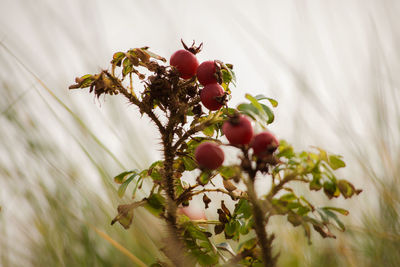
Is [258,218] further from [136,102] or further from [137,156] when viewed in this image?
[137,156]

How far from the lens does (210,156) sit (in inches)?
32.4

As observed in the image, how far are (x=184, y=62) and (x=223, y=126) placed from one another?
0.24m

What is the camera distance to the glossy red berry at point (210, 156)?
32.4 inches

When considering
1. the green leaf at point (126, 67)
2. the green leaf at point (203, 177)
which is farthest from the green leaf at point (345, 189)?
the green leaf at point (126, 67)

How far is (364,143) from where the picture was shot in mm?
1819

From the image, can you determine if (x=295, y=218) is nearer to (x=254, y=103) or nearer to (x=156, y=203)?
(x=254, y=103)

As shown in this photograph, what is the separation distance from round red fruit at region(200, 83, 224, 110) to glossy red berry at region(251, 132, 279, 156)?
6.2 inches

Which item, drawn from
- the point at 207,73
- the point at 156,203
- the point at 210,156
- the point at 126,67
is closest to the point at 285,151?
the point at 210,156

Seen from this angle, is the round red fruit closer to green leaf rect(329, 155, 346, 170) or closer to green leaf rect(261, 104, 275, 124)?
green leaf rect(261, 104, 275, 124)

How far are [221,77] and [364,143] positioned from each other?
1167 millimetres

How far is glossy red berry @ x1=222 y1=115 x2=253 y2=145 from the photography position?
770 millimetres

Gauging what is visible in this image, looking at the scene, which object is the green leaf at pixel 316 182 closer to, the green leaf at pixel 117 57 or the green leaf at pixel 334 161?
the green leaf at pixel 334 161

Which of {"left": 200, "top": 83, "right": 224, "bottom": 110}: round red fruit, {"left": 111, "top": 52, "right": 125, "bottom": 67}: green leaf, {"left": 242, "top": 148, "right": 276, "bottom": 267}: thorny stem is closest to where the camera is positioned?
{"left": 242, "top": 148, "right": 276, "bottom": 267}: thorny stem

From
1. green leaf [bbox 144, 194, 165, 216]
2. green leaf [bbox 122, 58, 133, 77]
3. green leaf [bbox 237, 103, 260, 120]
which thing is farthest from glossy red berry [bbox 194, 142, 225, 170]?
green leaf [bbox 122, 58, 133, 77]
